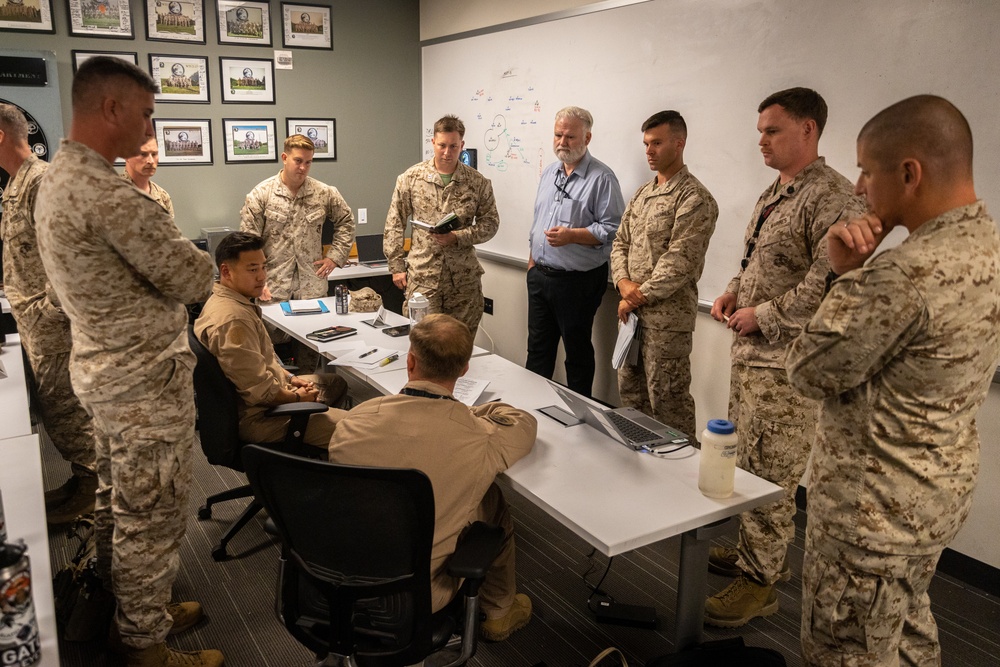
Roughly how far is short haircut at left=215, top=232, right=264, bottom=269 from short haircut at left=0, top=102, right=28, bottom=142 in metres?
0.95

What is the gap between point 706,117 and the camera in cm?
341

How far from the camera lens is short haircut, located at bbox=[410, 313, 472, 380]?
1.82m

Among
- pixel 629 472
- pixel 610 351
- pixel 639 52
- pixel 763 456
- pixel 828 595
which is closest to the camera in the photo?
pixel 828 595

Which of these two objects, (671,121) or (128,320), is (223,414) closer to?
(128,320)

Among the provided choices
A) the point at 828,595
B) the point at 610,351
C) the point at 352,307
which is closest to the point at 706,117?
the point at 610,351

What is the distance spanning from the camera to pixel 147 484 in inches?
76.5

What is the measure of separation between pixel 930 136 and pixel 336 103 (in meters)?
4.76

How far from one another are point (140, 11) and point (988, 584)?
5.45 meters

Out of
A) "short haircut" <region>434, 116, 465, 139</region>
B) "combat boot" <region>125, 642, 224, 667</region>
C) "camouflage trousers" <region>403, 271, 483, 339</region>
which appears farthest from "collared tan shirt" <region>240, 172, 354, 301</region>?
"combat boot" <region>125, 642, 224, 667</region>

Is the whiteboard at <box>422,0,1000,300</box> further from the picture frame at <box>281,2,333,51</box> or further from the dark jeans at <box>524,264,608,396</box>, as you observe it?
the picture frame at <box>281,2,333,51</box>

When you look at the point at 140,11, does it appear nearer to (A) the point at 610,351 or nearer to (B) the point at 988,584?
(A) the point at 610,351

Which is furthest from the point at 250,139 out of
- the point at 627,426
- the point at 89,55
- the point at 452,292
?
the point at 627,426

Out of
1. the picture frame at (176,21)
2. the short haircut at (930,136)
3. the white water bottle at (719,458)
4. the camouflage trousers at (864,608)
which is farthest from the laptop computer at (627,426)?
the picture frame at (176,21)

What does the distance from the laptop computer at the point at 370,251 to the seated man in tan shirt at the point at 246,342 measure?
2.67m
